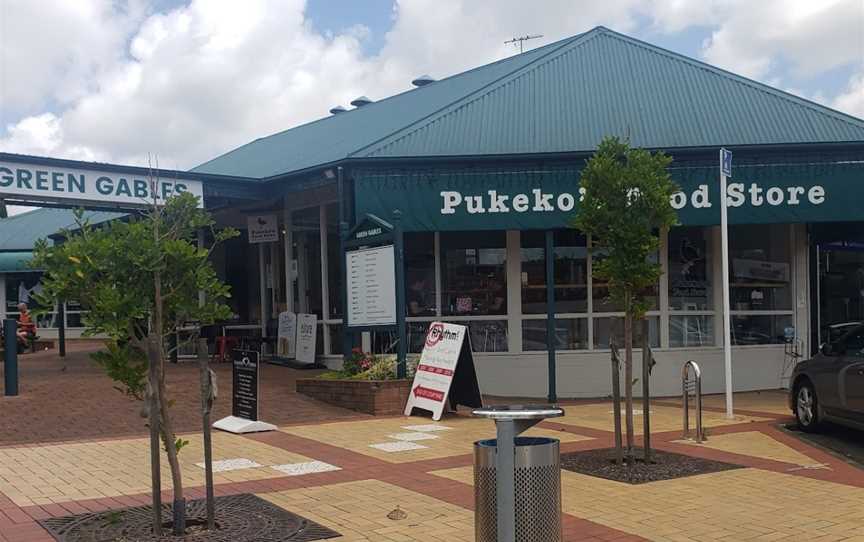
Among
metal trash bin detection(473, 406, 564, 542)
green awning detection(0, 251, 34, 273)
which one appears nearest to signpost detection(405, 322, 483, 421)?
metal trash bin detection(473, 406, 564, 542)

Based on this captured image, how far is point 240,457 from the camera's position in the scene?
881 centimetres

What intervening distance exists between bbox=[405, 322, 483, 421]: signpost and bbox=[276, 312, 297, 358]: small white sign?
630cm

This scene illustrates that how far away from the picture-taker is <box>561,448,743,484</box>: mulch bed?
7871mm

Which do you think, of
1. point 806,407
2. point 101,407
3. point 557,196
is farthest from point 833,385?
point 101,407

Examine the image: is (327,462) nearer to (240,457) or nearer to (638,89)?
(240,457)

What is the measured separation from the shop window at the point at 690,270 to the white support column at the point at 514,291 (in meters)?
2.78

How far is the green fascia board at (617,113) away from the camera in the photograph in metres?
14.3

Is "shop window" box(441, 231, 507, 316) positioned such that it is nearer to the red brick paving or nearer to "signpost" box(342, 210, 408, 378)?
"signpost" box(342, 210, 408, 378)

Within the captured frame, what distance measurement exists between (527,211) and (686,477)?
671 cm

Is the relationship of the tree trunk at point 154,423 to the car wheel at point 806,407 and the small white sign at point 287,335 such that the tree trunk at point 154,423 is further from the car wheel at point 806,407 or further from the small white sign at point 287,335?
the small white sign at point 287,335

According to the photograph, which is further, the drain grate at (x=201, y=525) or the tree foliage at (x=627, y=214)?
the tree foliage at (x=627, y=214)

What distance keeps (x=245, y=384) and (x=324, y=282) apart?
6.83 m

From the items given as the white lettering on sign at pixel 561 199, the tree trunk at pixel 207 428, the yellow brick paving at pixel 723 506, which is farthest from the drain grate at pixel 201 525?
the white lettering on sign at pixel 561 199

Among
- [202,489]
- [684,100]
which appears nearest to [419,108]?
[684,100]
